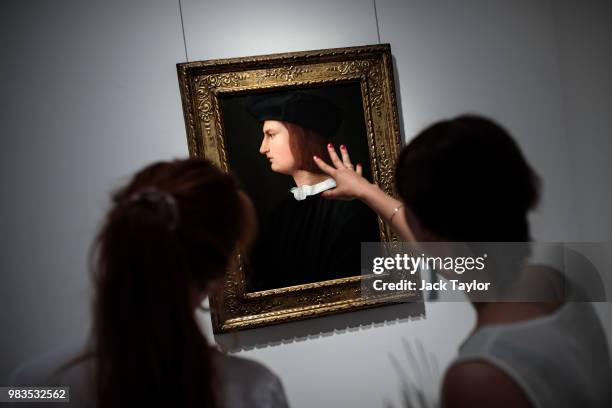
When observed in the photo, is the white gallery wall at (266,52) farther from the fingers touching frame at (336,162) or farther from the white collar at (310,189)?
the white collar at (310,189)

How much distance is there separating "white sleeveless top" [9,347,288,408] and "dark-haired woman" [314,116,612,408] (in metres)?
0.33

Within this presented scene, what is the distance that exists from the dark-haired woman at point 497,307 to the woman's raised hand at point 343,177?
2.81ft

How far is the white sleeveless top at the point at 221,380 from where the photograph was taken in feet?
2.77

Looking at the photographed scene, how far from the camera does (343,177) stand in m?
1.78

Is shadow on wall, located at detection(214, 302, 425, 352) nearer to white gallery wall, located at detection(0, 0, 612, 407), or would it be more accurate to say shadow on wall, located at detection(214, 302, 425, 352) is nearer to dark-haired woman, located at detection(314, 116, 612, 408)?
white gallery wall, located at detection(0, 0, 612, 407)

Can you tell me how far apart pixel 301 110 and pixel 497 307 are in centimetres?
114

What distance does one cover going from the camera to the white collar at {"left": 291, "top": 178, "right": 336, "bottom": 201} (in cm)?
176

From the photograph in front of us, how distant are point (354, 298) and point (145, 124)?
1029 millimetres

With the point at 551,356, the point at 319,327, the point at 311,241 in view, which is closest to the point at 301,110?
the point at 311,241

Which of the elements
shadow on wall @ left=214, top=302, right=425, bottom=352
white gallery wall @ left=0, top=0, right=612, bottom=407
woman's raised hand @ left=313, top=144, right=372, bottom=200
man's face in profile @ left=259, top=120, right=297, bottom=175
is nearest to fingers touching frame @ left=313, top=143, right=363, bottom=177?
woman's raised hand @ left=313, top=144, right=372, bottom=200

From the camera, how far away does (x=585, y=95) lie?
1876 millimetres

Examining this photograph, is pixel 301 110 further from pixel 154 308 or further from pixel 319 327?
pixel 154 308

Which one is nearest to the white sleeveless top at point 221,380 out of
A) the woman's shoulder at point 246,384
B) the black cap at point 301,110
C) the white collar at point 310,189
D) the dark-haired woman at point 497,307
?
the woman's shoulder at point 246,384

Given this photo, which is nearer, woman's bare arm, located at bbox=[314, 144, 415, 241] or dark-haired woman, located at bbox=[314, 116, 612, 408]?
dark-haired woman, located at bbox=[314, 116, 612, 408]
